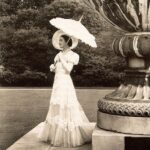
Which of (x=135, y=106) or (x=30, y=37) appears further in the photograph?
(x=30, y=37)

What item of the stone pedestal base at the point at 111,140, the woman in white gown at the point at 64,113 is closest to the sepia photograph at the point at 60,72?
the woman in white gown at the point at 64,113

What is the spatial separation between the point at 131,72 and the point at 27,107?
165 inches

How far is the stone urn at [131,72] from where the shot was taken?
4277 millimetres

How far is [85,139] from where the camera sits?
5.24m

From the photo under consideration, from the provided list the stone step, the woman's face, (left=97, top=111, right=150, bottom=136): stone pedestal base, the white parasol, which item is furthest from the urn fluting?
the stone step

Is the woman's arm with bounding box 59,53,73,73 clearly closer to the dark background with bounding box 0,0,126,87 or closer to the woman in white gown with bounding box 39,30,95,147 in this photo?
the woman in white gown with bounding box 39,30,95,147

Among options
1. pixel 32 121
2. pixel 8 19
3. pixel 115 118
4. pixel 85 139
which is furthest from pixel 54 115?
pixel 8 19

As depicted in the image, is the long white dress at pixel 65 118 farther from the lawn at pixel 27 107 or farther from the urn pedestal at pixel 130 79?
the lawn at pixel 27 107

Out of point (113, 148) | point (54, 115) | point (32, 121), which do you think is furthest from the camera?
point (32, 121)

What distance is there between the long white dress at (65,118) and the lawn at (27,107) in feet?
9.78

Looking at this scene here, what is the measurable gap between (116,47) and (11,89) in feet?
14.6

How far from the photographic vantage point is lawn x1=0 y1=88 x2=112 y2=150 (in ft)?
27.1

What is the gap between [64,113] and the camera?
5191mm

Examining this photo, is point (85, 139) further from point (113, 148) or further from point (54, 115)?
point (113, 148)
